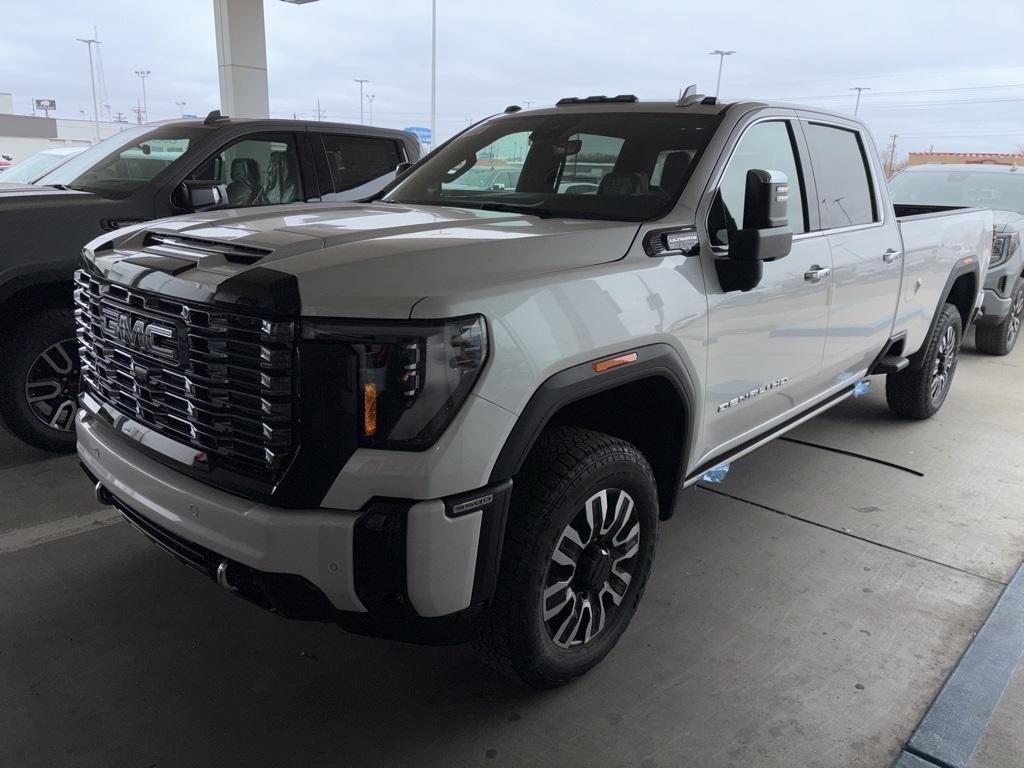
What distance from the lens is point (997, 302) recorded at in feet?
23.1

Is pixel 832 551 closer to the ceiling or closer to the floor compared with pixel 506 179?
closer to the floor

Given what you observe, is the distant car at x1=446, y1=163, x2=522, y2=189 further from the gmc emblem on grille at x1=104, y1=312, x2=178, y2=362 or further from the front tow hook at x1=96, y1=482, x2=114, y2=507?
the front tow hook at x1=96, y1=482, x2=114, y2=507

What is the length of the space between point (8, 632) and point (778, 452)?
3.92 meters

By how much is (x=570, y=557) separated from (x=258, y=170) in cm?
379

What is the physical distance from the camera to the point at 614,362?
7.67ft

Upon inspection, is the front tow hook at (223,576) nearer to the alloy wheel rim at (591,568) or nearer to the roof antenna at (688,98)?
the alloy wheel rim at (591,568)

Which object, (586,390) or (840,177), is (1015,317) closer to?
(840,177)

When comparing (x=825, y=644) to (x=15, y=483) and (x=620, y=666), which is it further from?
(x=15, y=483)

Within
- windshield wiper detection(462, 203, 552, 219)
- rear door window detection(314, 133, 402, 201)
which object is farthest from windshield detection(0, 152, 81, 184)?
windshield wiper detection(462, 203, 552, 219)

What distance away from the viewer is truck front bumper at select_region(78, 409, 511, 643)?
6.32 ft

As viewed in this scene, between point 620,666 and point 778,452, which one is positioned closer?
point 620,666

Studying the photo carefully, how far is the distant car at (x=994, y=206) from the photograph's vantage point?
6.98m

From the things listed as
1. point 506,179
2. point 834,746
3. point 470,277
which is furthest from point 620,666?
point 506,179

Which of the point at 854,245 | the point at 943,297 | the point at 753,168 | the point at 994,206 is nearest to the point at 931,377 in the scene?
the point at 943,297
